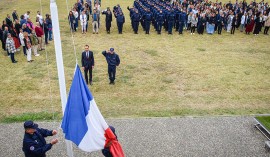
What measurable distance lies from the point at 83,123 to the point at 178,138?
141 inches

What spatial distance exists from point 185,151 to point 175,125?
1294 mm

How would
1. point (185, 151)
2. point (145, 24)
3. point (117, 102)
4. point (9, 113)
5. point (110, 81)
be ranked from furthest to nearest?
1. point (145, 24)
2. point (110, 81)
3. point (117, 102)
4. point (9, 113)
5. point (185, 151)

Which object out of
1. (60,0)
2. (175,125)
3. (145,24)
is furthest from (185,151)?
(60,0)

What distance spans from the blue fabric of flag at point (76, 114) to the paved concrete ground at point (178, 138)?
1.91 meters

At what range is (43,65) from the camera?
46.9ft

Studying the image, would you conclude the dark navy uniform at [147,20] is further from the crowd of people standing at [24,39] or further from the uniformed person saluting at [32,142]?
the uniformed person saluting at [32,142]

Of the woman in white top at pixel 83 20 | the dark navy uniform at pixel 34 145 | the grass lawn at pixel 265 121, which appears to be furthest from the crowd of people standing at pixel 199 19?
the dark navy uniform at pixel 34 145

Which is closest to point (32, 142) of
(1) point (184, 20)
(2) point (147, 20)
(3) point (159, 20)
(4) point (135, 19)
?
(4) point (135, 19)

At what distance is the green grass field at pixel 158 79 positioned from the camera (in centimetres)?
1041

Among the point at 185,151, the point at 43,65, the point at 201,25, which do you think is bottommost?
the point at 185,151

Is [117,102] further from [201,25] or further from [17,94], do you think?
[201,25]

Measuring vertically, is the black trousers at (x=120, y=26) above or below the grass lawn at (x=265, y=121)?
above

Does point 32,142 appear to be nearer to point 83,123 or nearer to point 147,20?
point 83,123

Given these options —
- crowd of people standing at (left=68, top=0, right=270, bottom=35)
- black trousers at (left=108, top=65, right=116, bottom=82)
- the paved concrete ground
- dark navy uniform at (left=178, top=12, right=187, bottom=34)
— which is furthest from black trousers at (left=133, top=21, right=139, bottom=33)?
the paved concrete ground
